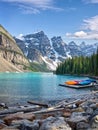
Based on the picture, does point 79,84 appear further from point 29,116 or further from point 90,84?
point 29,116

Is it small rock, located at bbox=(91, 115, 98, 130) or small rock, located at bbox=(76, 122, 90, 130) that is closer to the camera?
small rock, located at bbox=(91, 115, 98, 130)

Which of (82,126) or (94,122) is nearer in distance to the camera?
(94,122)

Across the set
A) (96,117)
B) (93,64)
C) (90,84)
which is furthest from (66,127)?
(93,64)

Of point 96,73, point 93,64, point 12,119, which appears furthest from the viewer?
point 93,64

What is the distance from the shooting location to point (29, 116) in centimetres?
2358

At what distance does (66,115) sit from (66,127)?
→ 764 cm

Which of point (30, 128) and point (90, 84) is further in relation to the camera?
point (90, 84)

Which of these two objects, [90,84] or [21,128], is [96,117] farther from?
[90,84]

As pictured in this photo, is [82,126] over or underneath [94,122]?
underneath

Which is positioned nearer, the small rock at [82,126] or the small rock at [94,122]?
the small rock at [94,122]

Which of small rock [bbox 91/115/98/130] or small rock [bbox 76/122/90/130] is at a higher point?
small rock [bbox 91/115/98/130]

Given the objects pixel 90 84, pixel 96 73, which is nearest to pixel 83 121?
pixel 90 84

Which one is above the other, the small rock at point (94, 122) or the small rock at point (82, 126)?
the small rock at point (94, 122)

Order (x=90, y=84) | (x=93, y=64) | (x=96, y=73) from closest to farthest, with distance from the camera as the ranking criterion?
(x=90, y=84)
(x=96, y=73)
(x=93, y=64)
